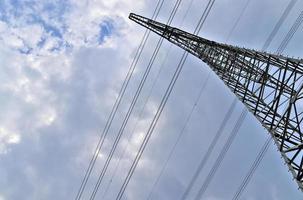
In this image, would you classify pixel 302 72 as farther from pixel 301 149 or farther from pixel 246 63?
pixel 246 63

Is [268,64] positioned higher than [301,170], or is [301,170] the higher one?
[268,64]

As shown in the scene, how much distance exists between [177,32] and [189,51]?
6.55 ft

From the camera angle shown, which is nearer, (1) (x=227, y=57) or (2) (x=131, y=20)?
(1) (x=227, y=57)

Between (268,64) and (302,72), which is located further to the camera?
(268,64)

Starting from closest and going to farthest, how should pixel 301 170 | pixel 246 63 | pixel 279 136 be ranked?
pixel 301 170 < pixel 279 136 < pixel 246 63

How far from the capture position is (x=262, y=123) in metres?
20.0

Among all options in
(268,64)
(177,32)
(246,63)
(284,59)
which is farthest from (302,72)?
(177,32)

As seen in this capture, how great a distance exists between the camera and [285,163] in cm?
1619

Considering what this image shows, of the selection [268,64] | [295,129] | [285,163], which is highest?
[268,64]

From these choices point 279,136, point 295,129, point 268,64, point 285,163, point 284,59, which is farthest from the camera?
point 268,64

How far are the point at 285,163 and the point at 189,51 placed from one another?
18.9 metres

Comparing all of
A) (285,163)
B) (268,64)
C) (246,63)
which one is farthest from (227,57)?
(285,163)

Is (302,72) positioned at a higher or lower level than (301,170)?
higher

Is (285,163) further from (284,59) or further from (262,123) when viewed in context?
(284,59)
